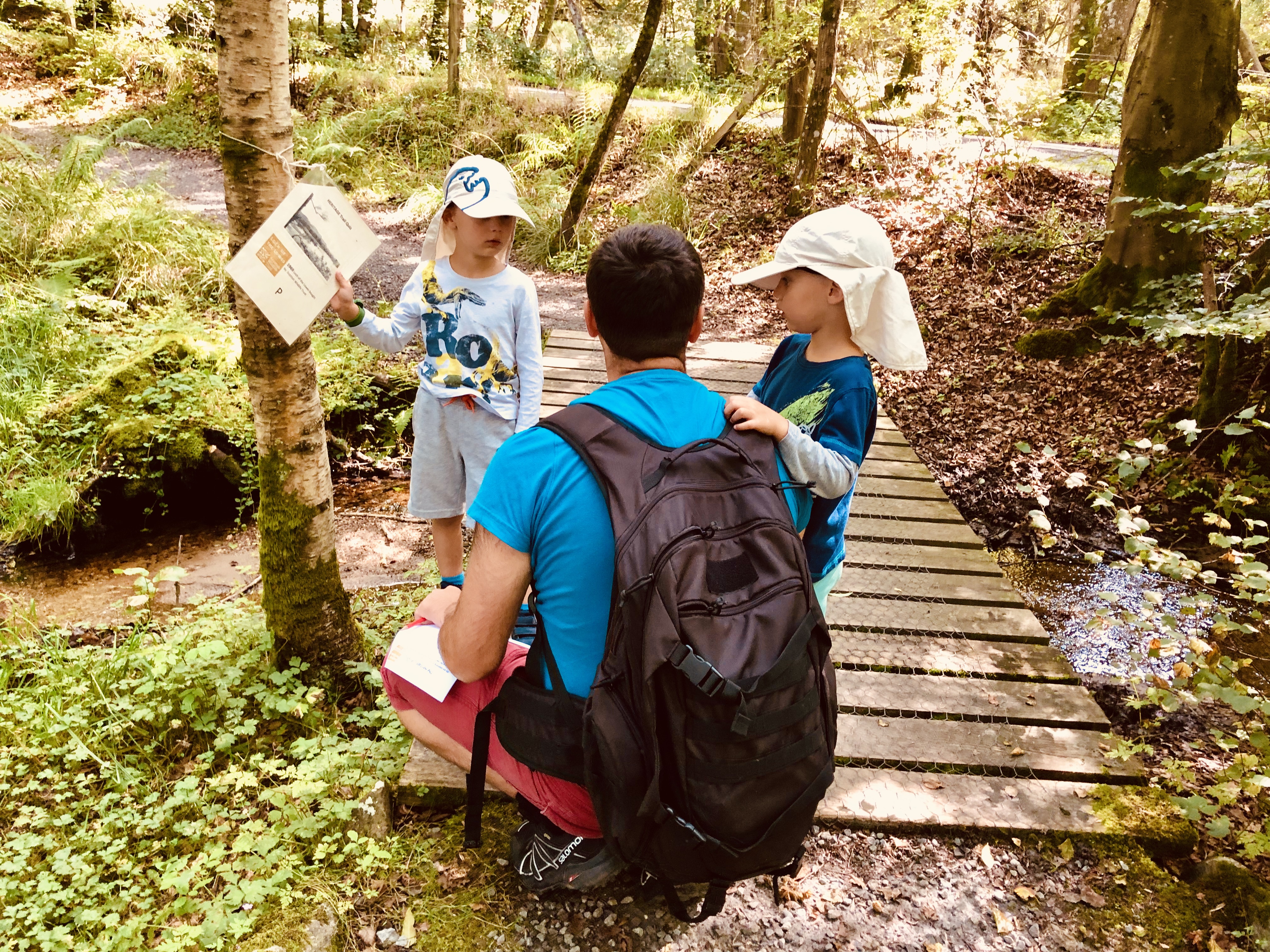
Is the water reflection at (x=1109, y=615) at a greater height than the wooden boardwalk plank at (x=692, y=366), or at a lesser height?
lesser

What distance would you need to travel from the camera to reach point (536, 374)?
3.05 m

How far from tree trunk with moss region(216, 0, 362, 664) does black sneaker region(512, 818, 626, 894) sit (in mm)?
1242

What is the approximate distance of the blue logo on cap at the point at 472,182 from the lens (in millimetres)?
2670

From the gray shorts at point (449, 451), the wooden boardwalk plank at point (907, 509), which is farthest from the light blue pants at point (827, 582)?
the wooden boardwalk plank at point (907, 509)

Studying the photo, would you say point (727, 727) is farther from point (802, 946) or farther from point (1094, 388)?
point (1094, 388)

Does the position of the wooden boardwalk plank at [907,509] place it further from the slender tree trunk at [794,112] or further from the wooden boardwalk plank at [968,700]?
the slender tree trunk at [794,112]

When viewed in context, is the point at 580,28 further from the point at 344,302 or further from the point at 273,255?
the point at 273,255

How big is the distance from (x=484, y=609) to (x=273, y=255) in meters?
1.14

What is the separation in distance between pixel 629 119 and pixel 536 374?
10.6 metres

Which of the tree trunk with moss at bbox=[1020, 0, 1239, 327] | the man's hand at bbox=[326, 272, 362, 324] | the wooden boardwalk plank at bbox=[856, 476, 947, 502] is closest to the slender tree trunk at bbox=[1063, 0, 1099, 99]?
the tree trunk with moss at bbox=[1020, 0, 1239, 327]

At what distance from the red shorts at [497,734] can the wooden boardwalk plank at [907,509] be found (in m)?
2.73

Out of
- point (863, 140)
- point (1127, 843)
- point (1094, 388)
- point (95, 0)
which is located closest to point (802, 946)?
point (1127, 843)

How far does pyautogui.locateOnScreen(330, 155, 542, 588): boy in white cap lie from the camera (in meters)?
2.81

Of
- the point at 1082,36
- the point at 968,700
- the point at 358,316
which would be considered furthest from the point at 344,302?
the point at 1082,36
